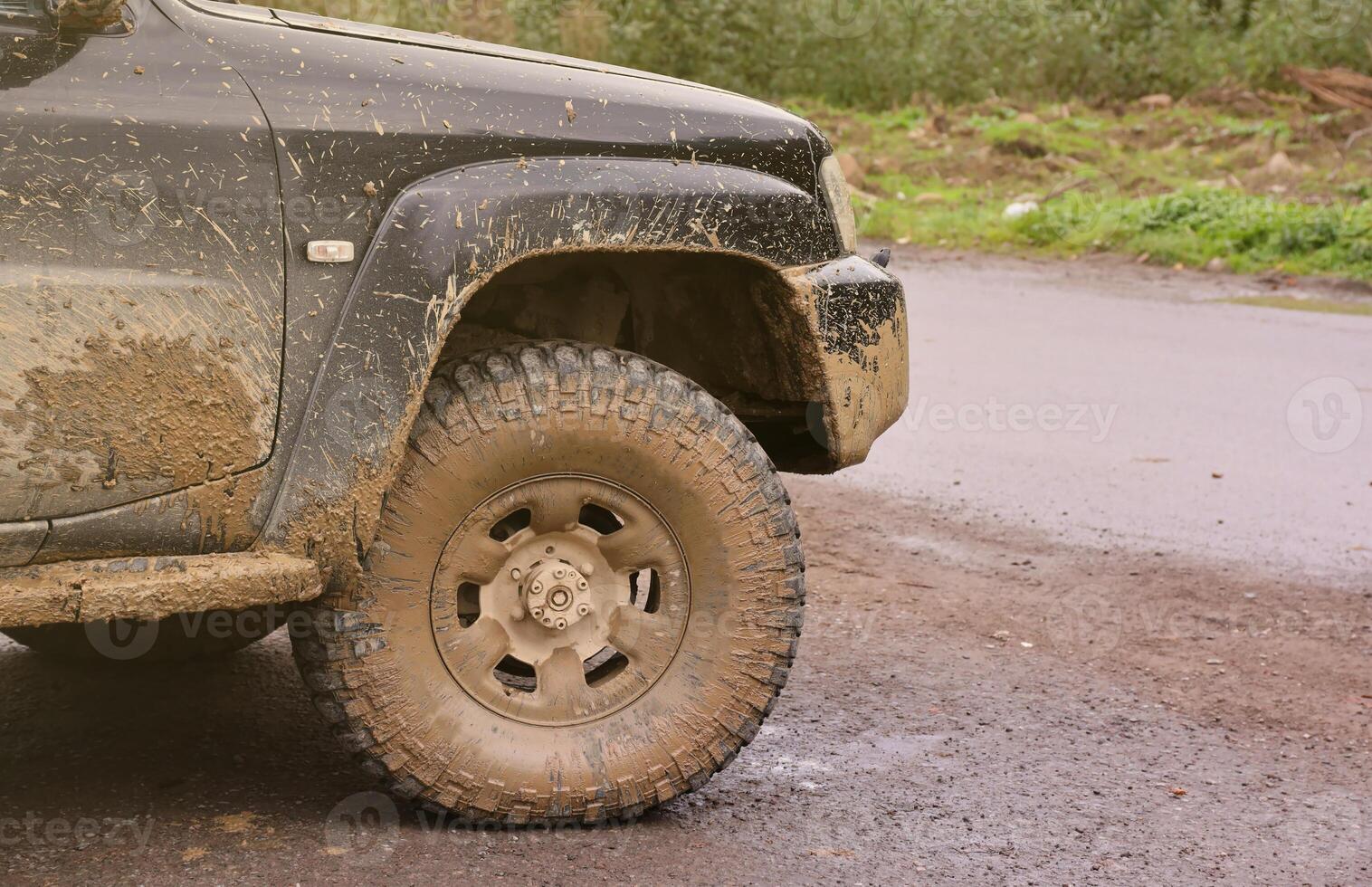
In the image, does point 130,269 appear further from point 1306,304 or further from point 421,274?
point 1306,304

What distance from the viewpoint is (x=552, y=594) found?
10.1 ft

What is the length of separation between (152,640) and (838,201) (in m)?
2.16

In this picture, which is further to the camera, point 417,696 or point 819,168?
point 819,168

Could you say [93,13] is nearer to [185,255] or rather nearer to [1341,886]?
[185,255]

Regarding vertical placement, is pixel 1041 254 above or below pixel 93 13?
below

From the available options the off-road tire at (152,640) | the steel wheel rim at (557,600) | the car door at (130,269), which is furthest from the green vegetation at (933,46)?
the car door at (130,269)

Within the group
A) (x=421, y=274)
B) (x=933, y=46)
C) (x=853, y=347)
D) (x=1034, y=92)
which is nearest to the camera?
(x=421, y=274)

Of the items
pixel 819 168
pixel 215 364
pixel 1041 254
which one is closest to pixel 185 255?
pixel 215 364

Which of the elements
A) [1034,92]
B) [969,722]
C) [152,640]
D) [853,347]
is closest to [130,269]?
[853,347]

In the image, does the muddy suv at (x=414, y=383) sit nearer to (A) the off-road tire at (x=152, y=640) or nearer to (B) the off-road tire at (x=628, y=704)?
(B) the off-road tire at (x=628, y=704)

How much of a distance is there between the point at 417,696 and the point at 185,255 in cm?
96

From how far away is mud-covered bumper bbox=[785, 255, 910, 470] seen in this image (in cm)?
330

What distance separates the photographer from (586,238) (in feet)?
9.78

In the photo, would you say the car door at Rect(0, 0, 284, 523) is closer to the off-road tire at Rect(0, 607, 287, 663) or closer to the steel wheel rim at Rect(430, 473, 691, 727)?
the steel wheel rim at Rect(430, 473, 691, 727)
